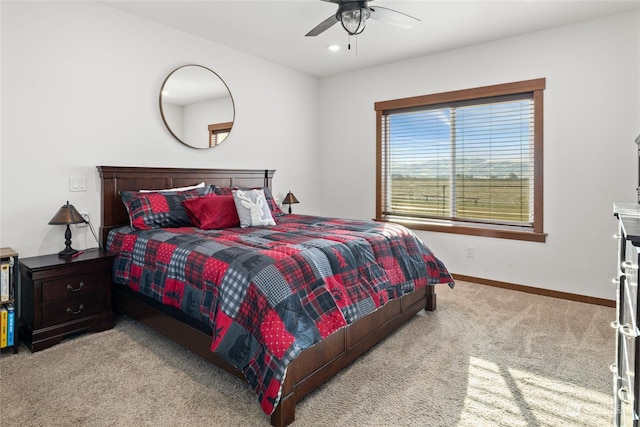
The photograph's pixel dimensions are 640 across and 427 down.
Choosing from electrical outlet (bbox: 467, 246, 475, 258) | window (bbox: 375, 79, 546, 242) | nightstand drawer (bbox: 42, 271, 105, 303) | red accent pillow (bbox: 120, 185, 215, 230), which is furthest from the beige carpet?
window (bbox: 375, 79, 546, 242)

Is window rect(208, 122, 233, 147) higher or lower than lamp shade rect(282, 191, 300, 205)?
higher

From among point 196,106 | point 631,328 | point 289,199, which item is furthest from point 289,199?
point 631,328

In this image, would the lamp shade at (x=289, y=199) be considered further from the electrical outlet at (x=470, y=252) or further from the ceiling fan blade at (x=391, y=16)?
the ceiling fan blade at (x=391, y=16)

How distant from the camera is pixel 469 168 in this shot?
13.8 ft

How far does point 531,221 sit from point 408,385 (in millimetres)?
2595

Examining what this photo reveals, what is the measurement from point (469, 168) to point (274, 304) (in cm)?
321

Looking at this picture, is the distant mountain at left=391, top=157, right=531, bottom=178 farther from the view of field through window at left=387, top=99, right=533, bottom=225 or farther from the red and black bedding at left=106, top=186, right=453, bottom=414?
the red and black bedding at left=106, top=186, right=453, bottom=414

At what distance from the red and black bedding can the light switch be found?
0.31 m

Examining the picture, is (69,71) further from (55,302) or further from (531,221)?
(531,221)

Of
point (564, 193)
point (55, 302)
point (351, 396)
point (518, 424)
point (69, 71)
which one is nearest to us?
point (518, 424)

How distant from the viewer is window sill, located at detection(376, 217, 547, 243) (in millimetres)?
3779

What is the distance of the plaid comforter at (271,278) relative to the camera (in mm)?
1782

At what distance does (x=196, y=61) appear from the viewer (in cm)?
383

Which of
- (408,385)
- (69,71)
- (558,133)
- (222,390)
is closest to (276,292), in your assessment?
(222,390)
